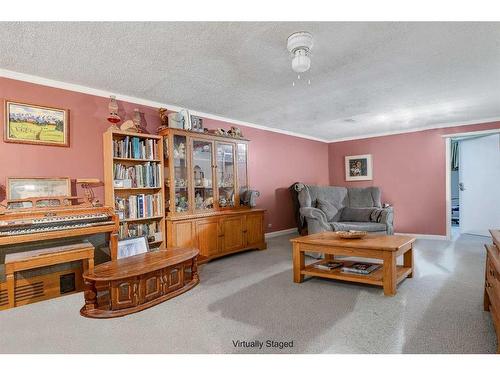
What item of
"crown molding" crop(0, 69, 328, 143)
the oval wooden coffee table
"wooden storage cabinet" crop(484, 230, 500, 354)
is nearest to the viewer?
"wooden storage cabinet" crop(484, 230, 500, 354)

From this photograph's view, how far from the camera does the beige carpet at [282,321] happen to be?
1.71 m

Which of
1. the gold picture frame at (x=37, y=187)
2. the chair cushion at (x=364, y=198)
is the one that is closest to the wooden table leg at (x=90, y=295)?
the gold picture frame at (x=37, y=187)

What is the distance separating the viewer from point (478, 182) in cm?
514

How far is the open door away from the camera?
4.91 m

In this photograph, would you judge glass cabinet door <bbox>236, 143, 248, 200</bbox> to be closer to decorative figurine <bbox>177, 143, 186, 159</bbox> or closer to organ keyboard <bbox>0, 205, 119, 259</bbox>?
decorative figurine <bbox>177, 143, 186, 159</bbox>

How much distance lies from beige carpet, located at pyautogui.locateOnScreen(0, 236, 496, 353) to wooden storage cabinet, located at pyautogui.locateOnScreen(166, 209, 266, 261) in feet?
2.49

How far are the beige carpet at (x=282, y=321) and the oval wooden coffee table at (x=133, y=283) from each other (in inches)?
4.1

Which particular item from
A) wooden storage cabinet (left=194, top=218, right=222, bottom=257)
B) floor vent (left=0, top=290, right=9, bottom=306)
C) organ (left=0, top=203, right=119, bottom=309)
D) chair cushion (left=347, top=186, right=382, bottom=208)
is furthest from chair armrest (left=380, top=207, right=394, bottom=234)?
floor vent (left=0, top=290, right=9, bottom=306)

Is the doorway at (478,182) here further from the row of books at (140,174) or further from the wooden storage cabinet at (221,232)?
the row of books at (140,174)

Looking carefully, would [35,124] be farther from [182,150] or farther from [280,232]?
[280,232]

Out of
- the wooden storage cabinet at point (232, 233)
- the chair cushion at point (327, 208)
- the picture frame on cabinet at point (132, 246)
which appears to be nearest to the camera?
the picture frame on cabinet at point (132, 246)

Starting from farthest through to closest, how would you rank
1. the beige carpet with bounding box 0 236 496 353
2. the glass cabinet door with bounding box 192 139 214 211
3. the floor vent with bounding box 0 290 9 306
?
1. the glass cabinet door with bounding box 192 139 214 211
2. the floor vent with bounding box 0 290 9 306
3. the beige carpet with bounding box 0 236 496 353
